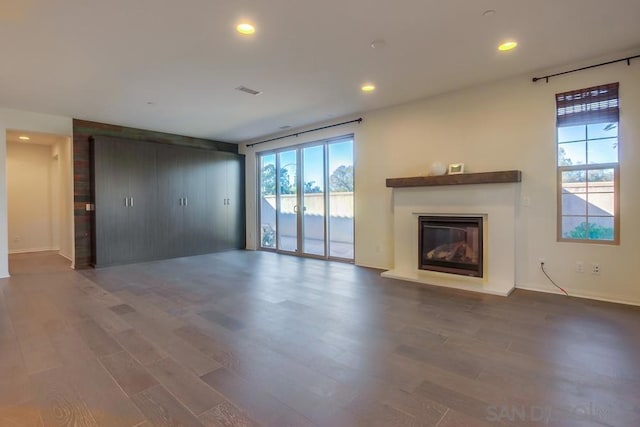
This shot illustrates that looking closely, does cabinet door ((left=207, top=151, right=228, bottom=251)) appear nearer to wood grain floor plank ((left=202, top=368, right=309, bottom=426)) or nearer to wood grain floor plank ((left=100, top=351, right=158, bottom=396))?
wood grain floor plank ((left=100, top=351, right=158, bottom=396))

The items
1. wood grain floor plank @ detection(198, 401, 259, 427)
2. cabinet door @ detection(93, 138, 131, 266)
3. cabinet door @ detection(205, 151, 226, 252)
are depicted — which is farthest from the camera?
cabinet door @ detection(205, 151, 226, 252)

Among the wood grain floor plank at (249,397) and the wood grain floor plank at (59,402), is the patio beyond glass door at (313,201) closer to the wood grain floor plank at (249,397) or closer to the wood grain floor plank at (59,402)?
the wood grain floor plank at (249,397)

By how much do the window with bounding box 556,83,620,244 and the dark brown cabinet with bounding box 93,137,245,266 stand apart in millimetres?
6299

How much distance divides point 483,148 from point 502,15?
1.91 m

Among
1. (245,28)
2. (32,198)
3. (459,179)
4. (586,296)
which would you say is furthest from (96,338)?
(32,198)

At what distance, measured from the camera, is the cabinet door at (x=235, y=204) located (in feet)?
25.1

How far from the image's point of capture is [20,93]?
432 centimetres

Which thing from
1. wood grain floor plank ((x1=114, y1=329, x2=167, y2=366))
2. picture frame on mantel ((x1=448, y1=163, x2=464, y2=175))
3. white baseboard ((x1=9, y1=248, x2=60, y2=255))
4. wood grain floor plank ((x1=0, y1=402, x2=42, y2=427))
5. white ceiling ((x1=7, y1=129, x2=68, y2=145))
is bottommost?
wood grain floor plank ((x1=0, y1=402, x2=42, y2=427))

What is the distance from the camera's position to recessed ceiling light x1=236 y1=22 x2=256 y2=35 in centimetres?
277

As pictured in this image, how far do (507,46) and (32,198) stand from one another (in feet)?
32.7

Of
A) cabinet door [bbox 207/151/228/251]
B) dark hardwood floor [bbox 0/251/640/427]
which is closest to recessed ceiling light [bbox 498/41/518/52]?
dark hardwood floor [bbox 0/251/640/427]

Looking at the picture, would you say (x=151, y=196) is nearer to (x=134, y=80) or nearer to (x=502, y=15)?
(x=134, y=80)

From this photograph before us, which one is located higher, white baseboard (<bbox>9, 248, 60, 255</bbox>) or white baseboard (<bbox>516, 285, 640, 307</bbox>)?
white baseboard (<bbox>9, 248, 60, 255</bbox>)

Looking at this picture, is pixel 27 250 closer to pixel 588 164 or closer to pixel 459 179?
pixel 459 179
